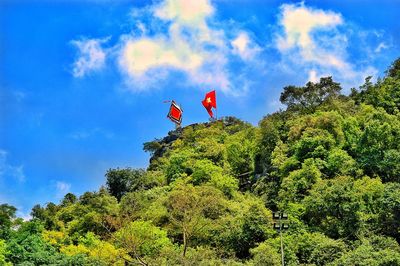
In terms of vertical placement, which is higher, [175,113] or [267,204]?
[175,113]

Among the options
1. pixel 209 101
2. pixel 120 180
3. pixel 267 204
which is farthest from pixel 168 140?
pixel 267 204

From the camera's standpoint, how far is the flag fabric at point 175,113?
52688 mm

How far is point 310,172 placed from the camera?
28.5 metres

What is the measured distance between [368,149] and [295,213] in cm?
657

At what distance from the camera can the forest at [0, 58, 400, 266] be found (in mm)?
22984

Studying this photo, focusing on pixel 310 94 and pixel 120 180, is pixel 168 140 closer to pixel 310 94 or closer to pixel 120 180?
pixel 120 180

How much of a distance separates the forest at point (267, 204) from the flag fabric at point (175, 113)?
1034 cm

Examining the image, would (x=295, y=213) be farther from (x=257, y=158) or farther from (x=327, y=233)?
(x=257, y=158)

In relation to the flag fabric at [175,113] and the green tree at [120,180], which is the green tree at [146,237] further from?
the flag fabric at [175,113]

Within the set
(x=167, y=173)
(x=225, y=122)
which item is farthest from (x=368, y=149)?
(x=225, y=122)

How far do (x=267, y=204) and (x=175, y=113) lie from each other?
24.5 metres

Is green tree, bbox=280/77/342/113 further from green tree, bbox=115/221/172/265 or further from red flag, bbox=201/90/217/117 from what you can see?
green tree, bbox=115/221/172/265

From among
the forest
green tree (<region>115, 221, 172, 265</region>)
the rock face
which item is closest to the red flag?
the rock face

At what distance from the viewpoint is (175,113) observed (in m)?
53.6
